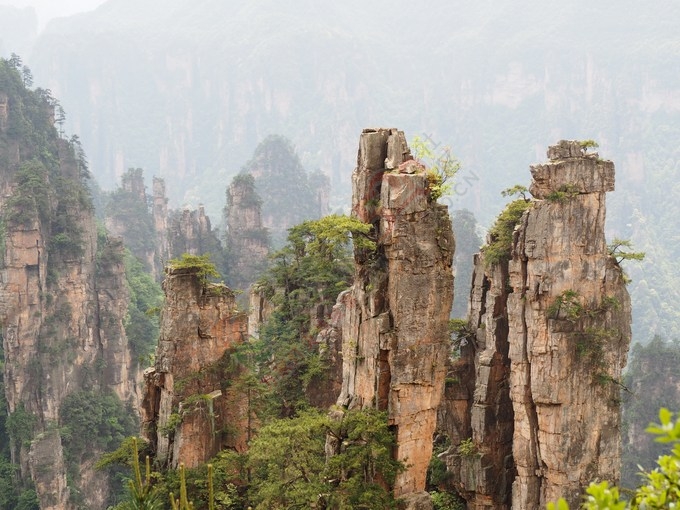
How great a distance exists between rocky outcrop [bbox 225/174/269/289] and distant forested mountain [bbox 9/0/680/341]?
65.4 meters

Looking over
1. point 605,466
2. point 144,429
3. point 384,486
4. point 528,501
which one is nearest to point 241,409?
point 144,429

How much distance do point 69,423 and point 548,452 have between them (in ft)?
93.8

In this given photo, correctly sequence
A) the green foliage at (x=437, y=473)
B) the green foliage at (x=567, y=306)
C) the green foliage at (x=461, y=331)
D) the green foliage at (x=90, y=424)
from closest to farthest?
the green foliage at (x=567, y=306) < the green foliage at (x=437, y=473) < the green foliage at (x=461, y=331) < the green foliage at (x=90, y=424)

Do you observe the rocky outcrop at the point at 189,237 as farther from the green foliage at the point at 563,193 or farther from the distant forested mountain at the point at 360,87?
the distant forested mountain at the point at 360,87

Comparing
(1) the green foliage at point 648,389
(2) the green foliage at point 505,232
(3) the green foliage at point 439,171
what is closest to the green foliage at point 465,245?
(1) the green foliage at point 648,389

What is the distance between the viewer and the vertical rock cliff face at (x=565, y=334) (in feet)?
77.6

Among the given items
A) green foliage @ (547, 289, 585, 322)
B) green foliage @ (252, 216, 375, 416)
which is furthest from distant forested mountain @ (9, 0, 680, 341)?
green foliage @ (547, 289, 585, 322)

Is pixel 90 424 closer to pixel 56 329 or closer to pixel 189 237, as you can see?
pixel 56 329

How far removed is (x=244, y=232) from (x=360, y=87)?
10549 centimetres

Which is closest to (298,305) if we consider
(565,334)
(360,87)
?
(565,334)

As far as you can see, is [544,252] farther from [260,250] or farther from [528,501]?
[260,250]

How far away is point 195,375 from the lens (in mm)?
25406

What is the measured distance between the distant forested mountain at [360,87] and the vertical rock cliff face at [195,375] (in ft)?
354

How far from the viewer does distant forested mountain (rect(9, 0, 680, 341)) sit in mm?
142750
